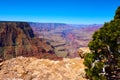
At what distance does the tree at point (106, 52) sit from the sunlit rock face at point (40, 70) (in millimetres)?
3715

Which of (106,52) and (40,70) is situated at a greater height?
(106,52)

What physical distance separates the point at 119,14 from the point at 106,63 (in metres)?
5.50

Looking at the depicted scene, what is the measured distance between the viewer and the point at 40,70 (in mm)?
31172

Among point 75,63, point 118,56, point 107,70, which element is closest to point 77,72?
point 75,63

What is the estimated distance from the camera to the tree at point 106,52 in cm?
2456

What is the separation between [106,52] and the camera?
2614 cm

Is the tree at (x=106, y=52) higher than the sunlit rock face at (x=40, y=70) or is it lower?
higher

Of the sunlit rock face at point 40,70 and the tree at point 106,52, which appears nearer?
the tree at point 106,52

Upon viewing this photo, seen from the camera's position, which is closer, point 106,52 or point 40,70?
point 106,52

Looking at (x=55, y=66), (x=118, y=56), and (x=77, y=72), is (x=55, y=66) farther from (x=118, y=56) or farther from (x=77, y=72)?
(x=118, y=56)

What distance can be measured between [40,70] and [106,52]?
30.3 ft

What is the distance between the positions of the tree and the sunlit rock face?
12.2 ft

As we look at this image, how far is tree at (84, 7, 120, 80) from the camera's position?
24562mm

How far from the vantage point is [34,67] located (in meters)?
32.1
